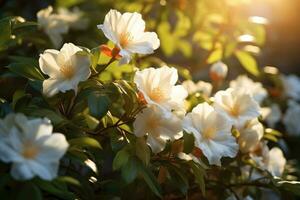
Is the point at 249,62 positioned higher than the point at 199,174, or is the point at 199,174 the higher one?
the point at 199,174

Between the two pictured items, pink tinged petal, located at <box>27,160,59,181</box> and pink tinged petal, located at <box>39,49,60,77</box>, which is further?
pink tinged petal, located at <box>39,49,60,77</box>

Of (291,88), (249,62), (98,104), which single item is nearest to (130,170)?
(98,104)

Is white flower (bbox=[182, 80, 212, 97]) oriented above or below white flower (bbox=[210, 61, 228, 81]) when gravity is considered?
below

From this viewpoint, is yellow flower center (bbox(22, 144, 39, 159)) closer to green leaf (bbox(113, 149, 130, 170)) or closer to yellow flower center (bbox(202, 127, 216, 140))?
green leaf (bbox(113, 149, 130, 170))

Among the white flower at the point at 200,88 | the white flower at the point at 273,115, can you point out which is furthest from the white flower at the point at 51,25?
the white flower at the point at 273,115

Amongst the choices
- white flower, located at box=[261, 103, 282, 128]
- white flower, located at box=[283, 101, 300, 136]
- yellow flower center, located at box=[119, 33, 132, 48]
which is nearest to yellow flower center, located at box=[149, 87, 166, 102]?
yellow flower center, located at box=[119, 33, 132, 48]

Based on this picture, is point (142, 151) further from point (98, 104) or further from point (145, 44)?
point (145, 44)

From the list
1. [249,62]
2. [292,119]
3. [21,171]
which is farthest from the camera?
[292,119]
